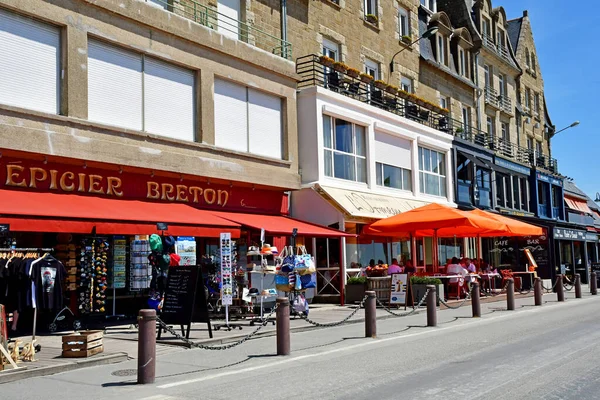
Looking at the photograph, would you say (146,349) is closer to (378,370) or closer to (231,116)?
(378,370)

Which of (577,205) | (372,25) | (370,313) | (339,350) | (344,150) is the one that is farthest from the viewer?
(577,205)

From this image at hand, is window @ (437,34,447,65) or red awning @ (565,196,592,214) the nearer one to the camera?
window @ (437,34,447,65)

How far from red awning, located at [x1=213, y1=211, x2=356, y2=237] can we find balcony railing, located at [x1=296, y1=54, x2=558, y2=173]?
512cm

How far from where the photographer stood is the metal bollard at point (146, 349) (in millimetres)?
8172

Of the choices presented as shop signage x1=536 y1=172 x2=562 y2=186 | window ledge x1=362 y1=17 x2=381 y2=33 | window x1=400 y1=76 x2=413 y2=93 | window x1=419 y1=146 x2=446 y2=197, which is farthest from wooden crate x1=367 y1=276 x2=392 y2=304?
shop signage x1=536 y1=172 x2=562 y2=186

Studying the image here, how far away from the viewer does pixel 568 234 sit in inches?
1342

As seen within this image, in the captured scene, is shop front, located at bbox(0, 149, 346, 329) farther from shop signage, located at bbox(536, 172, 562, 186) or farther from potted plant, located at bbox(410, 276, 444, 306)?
shop signage, located at bbox(536, 172, 562, 186)

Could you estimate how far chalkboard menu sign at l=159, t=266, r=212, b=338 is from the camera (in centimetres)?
1156

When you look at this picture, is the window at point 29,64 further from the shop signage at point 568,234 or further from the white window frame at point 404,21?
the shop signage at point 568,234

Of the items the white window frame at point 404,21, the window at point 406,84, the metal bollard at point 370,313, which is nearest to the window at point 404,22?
the white window frame at point 404,21

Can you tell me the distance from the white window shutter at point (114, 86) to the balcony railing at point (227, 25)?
212 cm

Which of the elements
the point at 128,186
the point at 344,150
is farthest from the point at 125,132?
the point at 344,150

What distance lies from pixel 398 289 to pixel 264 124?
6.16m

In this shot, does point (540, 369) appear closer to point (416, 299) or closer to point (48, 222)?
point (48, 222)
